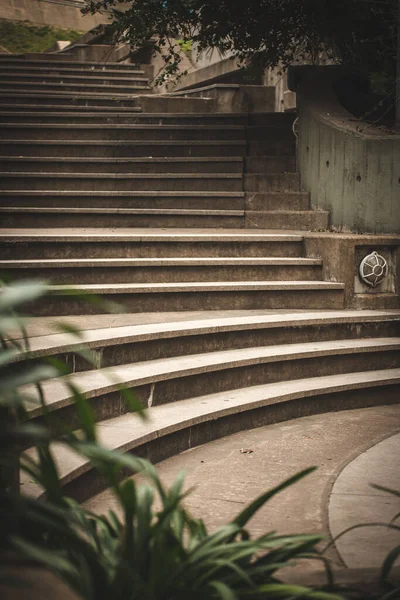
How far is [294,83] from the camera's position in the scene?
8375 mm

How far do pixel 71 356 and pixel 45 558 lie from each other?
3043 mm

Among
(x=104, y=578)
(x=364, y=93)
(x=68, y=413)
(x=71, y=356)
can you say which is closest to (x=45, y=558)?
(x=104, y=578)

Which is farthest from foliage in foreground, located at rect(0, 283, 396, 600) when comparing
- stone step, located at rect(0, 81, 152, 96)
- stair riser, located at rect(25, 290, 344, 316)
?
stone step, located at rect(0, 81, 152, 96)

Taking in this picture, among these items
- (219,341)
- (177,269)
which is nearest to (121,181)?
(177,269)

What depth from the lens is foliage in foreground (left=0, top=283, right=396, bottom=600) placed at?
1.70 meters

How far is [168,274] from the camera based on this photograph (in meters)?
6.18

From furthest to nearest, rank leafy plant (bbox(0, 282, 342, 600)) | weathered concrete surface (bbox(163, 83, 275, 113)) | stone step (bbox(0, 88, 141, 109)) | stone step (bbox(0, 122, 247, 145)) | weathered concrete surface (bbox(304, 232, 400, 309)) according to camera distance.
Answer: weathered concrete surface (bbox(163, 83, 275, 113)) < stone step (bbox(0, 88, 141, 109)) < stone step (bbox(0, 122, 247, 145)) < weathered concrete surface (bbox(304, 232, 400, 309)) < leafy plant (bbox(0, 282, 342, 600))

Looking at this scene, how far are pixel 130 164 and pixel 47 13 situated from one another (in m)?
13.8

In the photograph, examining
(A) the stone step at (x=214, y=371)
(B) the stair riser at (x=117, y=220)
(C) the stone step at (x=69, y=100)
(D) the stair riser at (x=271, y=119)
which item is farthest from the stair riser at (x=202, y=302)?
(C) the stone step at (x=69, y=100)

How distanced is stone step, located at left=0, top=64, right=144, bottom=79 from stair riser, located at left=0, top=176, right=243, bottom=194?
429 cm

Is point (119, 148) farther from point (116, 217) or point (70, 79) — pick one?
point (70, 79)

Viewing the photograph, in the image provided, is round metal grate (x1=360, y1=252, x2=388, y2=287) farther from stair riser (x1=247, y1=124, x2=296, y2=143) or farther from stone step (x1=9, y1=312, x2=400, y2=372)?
stair riser (x1=247, y1=124, x2=296, y2=143)

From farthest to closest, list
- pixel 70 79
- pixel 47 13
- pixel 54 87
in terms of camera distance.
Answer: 1. pixel 47 13
2. pixel 70 79
3. pixel 54 87

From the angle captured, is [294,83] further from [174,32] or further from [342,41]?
[174,32]
